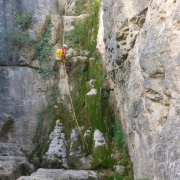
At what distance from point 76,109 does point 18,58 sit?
3.83 metres

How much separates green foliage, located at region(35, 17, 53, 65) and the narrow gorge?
0.16 ft

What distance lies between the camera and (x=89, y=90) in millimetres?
12172

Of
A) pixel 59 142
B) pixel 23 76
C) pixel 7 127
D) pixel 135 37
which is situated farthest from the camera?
pixel 23 76

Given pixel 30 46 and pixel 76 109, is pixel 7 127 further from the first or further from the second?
pixel 30 46

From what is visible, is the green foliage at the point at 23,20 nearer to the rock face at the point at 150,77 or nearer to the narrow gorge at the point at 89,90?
the narrow gorge at the point at 89,90

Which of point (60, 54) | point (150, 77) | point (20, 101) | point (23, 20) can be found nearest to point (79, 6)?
point (23, 20)

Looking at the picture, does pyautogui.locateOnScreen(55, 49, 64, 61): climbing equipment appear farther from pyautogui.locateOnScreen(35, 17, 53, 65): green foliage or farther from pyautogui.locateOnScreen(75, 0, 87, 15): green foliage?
pyautogui.locateOnScreen(75, 0, 87, 15): green foliage

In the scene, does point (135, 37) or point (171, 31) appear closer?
point (171, 31)

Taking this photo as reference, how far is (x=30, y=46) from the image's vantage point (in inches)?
538

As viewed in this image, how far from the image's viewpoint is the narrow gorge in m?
5.57

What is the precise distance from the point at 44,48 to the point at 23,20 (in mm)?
1804

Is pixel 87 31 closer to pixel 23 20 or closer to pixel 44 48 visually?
pixel 44 48

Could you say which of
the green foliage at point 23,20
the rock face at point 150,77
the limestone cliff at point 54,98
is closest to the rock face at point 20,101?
the limestone cliff at point 54,98

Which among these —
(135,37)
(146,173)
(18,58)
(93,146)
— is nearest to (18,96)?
(18,58)
